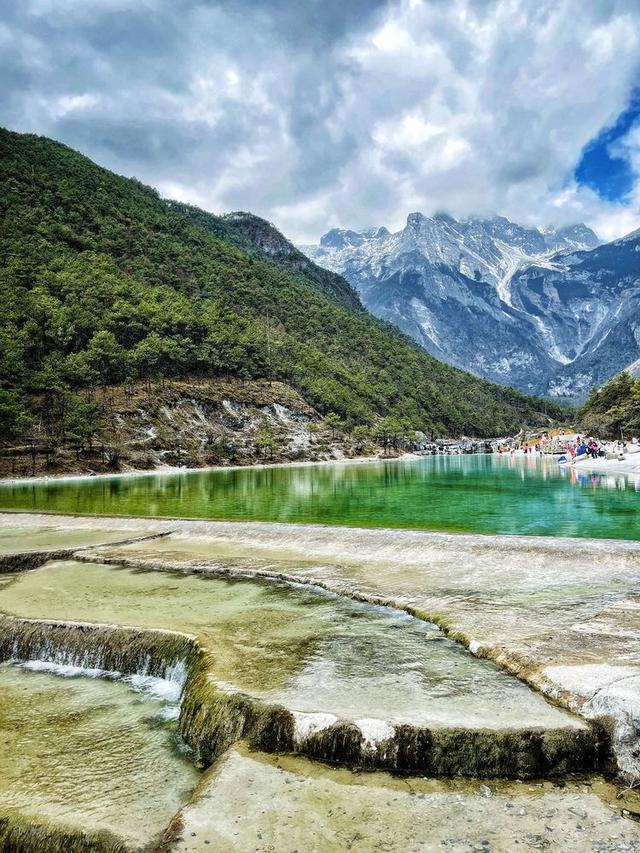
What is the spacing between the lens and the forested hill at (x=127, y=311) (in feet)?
314

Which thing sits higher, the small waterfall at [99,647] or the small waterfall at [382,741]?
the small waterfall at [382,741]

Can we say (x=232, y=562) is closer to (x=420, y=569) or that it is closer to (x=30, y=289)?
(x=420, y=569)

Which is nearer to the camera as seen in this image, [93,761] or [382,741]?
[382,741]

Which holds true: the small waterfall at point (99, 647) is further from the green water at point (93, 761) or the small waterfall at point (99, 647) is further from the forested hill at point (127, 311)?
the forested hill at point (127, 311)

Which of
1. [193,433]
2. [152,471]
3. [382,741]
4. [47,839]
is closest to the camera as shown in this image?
[47,839]

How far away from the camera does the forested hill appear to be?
314 ft

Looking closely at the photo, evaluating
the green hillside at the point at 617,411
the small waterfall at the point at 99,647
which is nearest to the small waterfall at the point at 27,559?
the small waterfall at the point at 99,647

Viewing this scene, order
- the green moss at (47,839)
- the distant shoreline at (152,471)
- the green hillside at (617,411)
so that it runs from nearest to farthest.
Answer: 1. the green moss at (47,839)
2. the distant shoreline at (152,471)
3. the green hillside at (617,411)

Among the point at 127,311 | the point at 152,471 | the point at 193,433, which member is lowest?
the point at 152,471

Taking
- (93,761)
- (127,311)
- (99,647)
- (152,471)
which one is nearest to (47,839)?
(93,761)

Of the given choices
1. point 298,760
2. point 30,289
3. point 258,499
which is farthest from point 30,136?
point 298,760

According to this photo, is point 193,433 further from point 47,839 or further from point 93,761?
point 47,839

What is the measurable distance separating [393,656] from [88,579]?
11.1 metres

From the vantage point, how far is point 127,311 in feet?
374
